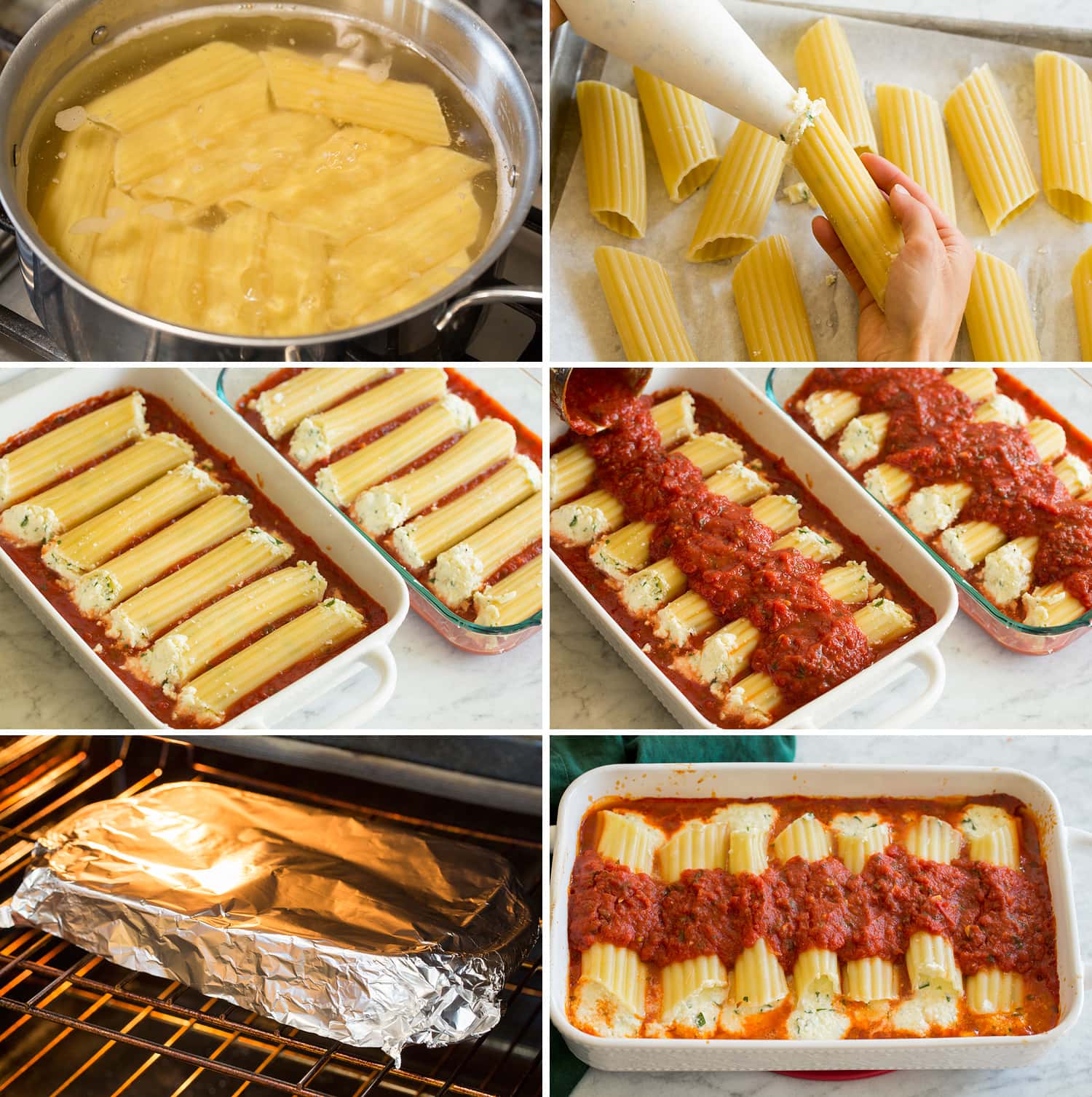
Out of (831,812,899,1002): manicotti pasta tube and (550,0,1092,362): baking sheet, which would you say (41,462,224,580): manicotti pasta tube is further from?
(831,812,899,1002): manicotti pasta tube

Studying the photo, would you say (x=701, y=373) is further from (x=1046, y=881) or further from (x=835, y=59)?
(x=1046, y=881)

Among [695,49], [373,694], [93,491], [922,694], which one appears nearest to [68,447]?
[93,491]

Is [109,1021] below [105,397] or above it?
below

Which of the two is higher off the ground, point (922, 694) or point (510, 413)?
point (510, 413)

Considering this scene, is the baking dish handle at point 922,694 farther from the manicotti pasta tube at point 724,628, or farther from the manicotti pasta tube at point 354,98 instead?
the manicotti pasta tube at point 354,98

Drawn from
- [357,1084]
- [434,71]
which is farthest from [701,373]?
[357,1084]

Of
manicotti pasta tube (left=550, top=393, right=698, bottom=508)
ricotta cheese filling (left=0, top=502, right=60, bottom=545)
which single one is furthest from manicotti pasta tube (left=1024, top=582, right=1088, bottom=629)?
ricotta cheese filling (left=0, top=502, right=60, bottom=545)

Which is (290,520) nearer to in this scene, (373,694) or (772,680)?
(373,694)
